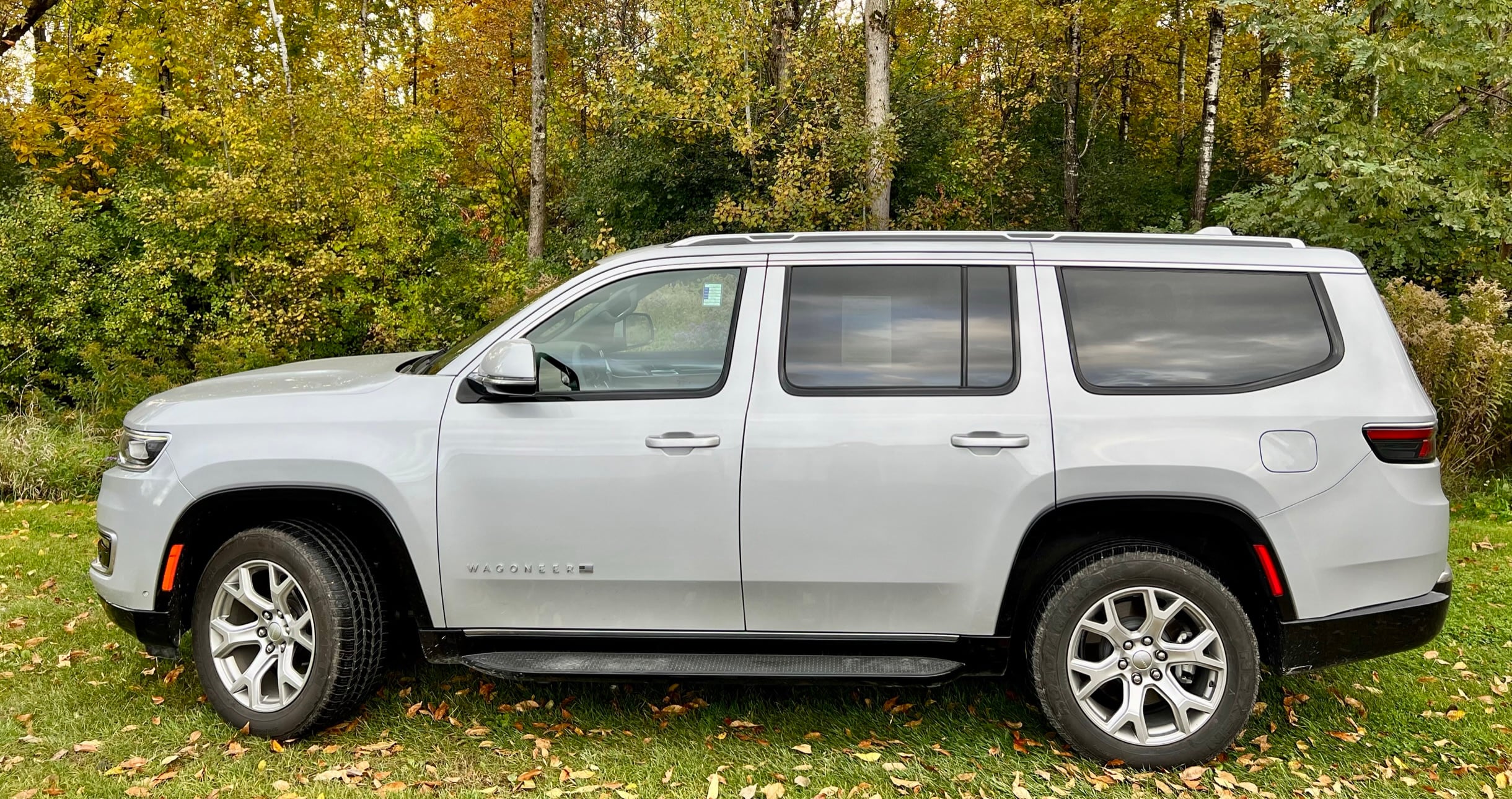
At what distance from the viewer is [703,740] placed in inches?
152

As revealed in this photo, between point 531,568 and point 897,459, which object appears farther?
point 531,568

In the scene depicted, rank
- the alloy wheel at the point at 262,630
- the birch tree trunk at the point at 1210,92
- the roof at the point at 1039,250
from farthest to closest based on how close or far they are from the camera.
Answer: the birch tree trunk at the point at 1210,92 < the alloy wheel at the point at 262,630 < the roof at the point at 1039,250

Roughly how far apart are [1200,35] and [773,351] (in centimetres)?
2670

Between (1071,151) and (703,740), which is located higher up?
(1071,151)

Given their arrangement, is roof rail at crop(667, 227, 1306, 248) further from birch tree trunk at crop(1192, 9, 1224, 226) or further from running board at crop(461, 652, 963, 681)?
birch tree trunk at crop(1192, 9, 1224, 226)

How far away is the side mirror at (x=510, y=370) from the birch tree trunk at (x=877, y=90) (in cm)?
894

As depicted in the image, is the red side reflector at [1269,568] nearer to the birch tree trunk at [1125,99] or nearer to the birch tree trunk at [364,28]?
the birch tree trunk at [364,28]

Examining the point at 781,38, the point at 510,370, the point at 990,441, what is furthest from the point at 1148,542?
the point at 781,38

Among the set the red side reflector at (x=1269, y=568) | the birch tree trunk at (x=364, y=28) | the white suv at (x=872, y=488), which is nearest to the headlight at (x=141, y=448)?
the white suv at (x=872, y=488)

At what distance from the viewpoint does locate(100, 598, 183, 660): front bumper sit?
12.3 ft

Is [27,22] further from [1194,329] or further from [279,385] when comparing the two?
[1194,329]

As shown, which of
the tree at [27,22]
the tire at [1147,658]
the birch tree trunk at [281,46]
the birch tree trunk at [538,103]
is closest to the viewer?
the tire at [1147,658]

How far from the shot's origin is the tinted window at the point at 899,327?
3549 mm

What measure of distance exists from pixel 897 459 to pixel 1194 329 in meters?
1.20
